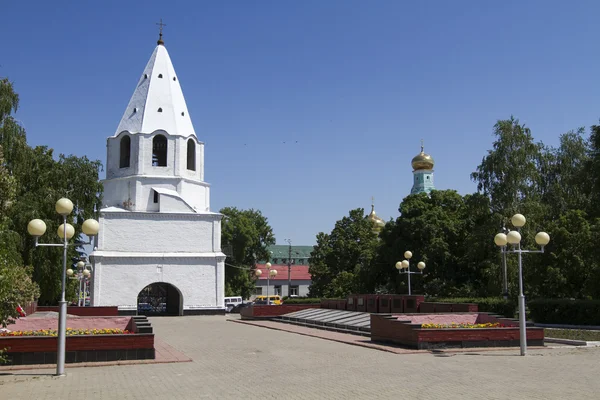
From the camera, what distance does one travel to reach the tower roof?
3938 centimetres

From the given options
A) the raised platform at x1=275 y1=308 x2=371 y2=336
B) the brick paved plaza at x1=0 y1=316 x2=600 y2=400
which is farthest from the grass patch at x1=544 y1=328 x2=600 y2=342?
the raised platform at x1=275 y1=308 x2=371 y2=336

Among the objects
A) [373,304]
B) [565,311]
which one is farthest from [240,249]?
[565,311]

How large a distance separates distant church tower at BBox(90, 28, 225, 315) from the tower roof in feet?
0.21

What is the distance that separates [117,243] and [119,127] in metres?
7.83

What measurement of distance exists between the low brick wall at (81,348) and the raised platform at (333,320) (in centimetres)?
897

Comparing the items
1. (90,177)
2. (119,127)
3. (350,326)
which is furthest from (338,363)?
(119,127)

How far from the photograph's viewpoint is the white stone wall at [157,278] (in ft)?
120

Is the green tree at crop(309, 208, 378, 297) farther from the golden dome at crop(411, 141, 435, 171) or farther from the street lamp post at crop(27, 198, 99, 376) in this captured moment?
the street lamp post at crop(27, 198, 99, 376)

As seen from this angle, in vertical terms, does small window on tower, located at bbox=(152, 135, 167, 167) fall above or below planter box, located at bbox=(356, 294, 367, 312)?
above

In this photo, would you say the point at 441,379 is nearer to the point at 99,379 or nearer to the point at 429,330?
the point at 429,330

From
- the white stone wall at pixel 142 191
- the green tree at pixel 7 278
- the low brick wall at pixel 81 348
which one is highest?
the white stone wall at pixel 142 191

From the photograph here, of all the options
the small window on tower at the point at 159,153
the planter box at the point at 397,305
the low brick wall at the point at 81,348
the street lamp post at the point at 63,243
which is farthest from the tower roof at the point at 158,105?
the low brick wall at the point at 81,348

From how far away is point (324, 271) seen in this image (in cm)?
5456

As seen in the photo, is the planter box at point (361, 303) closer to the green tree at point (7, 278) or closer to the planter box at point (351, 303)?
the planter box at point (351, 303)
